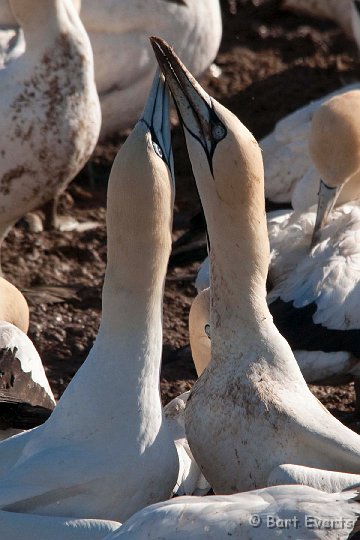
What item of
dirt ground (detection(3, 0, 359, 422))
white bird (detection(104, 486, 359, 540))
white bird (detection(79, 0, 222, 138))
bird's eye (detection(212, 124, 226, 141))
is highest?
bird's eye (detection(212, 124, 226, 141))

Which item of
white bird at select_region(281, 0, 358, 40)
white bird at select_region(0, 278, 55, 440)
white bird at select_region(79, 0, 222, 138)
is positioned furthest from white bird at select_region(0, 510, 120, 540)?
white bird at select_region(281, 0, 358, 40)

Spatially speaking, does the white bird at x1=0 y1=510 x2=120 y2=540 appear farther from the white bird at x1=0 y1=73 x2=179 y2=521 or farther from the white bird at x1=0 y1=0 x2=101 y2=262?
the white bird at x1=0 y1=0 x2=101 y2=262

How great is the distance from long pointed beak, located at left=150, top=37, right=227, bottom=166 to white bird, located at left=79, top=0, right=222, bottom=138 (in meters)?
3.87

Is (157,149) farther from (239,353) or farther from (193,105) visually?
(239,353)

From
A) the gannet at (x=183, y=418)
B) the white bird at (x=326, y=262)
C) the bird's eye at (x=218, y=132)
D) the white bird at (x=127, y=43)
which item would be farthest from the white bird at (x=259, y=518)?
the white bird at (x=127, y=43)

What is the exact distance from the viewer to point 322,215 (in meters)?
5.79

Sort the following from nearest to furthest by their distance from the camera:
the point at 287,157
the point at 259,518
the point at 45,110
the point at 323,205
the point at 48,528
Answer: the point at 259,518, the point at 48,528, the point at 323,205, the point at 45,110, the point at 287,157

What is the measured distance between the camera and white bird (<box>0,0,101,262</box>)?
251 inches

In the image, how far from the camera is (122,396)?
383 cm

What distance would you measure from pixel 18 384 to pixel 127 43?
3.66m

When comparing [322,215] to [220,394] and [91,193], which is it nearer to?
[220,394]

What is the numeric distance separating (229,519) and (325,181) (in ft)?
9.31

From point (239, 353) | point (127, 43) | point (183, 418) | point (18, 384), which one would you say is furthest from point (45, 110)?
point (239, 353)

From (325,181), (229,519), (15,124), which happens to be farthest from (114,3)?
(229,519)
